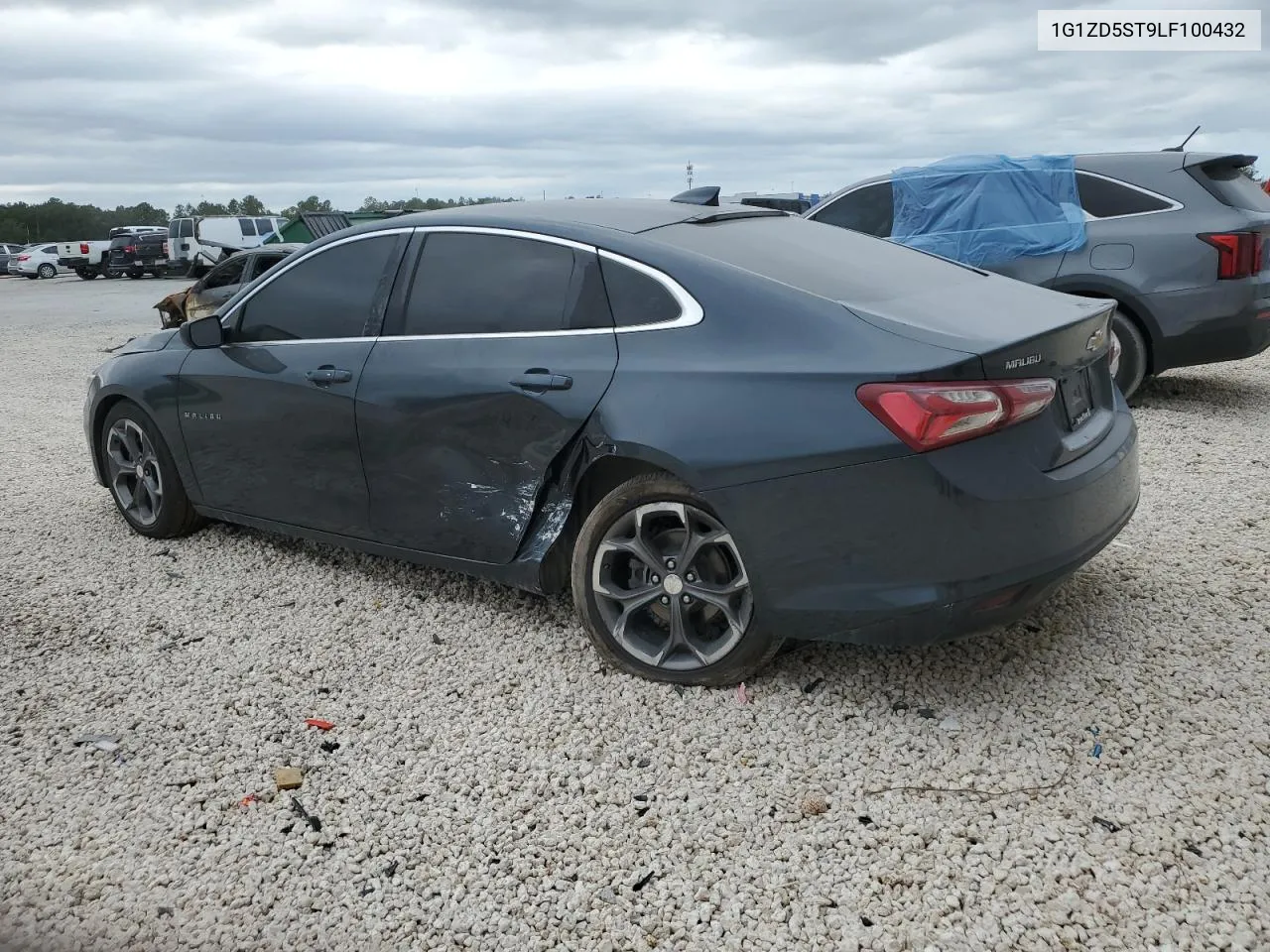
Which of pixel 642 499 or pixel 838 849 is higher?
pixel 642 499

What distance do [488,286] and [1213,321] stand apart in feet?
18.1

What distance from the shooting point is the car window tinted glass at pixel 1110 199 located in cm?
763

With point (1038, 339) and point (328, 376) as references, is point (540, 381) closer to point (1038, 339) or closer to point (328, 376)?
point (328, 376)

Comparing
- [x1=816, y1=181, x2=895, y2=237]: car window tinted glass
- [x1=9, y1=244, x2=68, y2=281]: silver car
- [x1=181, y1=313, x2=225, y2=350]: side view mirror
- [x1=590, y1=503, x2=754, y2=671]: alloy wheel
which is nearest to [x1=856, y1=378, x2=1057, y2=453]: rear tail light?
[x1=590, y1=503, x2=754, y2=671]: alloy wheel

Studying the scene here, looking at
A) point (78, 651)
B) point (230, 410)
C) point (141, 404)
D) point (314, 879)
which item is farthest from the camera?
point (141, 404)

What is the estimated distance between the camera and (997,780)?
3084mm

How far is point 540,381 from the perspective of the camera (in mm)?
3736

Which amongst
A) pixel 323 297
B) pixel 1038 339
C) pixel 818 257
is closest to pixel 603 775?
pixel 1038 339

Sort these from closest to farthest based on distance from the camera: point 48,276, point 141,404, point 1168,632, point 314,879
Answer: point 314,879 < point 1168,632 < point 141,404 < point 48,276

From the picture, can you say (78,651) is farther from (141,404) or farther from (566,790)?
(566,790)

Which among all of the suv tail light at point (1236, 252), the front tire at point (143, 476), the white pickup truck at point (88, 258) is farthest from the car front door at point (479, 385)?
the white pickup truck at point (88, 258)

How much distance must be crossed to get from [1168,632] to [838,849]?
1852mm

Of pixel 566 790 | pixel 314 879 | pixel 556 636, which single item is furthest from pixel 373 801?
pixel 556 636

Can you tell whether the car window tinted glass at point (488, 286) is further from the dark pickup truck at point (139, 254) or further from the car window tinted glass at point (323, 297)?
the dark pickup truck at point (139, 254)
